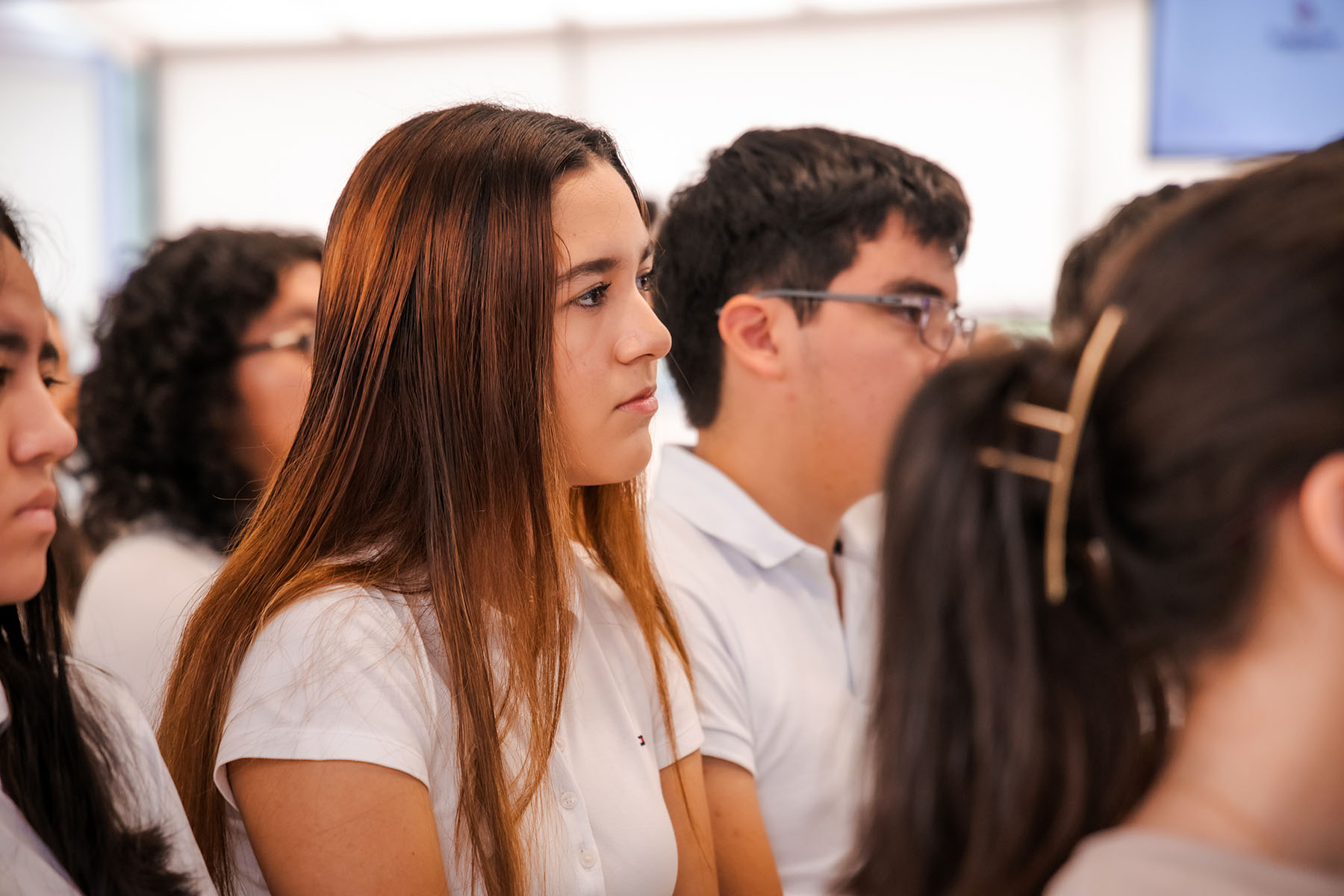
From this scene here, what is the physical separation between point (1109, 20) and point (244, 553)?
167 inches

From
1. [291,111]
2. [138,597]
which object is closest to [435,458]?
[138,597]

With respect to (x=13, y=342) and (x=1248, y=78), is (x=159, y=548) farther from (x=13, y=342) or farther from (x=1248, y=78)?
(x=1248, y=78)

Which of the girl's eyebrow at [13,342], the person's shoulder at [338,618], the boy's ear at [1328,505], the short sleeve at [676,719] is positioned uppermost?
the girl's eyebrow at [13,342]

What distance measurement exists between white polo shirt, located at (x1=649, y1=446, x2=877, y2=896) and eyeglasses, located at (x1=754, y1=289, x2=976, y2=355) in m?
0.33

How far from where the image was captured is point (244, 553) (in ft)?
4.08

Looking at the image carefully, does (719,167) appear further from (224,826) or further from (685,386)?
(224,826)

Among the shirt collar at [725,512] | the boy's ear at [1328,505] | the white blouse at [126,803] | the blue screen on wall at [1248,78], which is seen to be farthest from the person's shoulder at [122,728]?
the blue screen on wall at [1248,78]

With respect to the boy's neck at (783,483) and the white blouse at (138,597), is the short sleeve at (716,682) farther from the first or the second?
the white blouse at (138,597)

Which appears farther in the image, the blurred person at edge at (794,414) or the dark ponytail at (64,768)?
the blurred person at edge at (794,414)

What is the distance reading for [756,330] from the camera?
6.13ft

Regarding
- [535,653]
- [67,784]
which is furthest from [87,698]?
[535,653]

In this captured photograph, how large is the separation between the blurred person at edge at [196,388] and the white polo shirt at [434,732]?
1.23 meters

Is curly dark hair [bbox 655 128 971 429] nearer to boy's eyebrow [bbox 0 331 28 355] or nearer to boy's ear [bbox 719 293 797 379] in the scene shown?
boy's ear [bbox 719 293 797 379]

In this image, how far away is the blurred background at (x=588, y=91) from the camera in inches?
177
